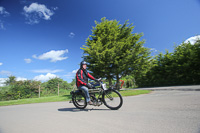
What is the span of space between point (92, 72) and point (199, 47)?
21868mm

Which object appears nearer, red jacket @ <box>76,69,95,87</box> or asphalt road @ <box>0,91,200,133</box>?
asphalt road @ <box>0,91,200,133</box>

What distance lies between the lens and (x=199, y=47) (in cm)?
2077

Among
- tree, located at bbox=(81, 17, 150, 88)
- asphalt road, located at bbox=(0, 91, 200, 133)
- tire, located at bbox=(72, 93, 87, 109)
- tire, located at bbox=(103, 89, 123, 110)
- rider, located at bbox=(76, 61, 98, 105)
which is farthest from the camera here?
tree, located at bbox=(81, 17, 150, 88)

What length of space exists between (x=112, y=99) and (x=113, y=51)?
26.3 ft

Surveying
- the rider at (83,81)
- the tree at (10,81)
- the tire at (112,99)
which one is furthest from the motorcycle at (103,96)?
the tree at (10,81)

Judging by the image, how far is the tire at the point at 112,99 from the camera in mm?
4168

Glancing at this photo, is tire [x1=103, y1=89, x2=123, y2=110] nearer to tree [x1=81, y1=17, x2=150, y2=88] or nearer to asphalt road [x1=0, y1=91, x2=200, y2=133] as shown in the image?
asphalt road [x1=0, y1=91, x2=200, y2=133]

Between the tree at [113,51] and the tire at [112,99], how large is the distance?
24.1 ft

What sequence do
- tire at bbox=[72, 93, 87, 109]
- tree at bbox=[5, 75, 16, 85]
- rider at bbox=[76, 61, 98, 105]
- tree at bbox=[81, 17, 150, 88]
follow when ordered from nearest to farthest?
rider at bbox=[76, 61, 98, 105] → tire at bbox=[72, 93, 87, 109] → tree at bbox=[81, 17, 150, 88] → tree at bbox=[5, 75, 16, 85]

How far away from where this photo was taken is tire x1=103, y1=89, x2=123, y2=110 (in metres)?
4.17

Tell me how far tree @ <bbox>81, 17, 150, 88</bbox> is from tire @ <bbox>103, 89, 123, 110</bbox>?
7.35 metres

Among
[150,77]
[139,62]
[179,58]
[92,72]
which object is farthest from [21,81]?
[179,58]

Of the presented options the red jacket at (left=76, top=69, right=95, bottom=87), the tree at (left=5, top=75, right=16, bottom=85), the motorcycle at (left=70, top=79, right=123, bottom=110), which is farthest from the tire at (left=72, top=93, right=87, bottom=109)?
the tree at (left=5, top=75, right=16, bottom=85)

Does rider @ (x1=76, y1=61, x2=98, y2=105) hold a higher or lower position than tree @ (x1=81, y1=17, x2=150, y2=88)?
lower
